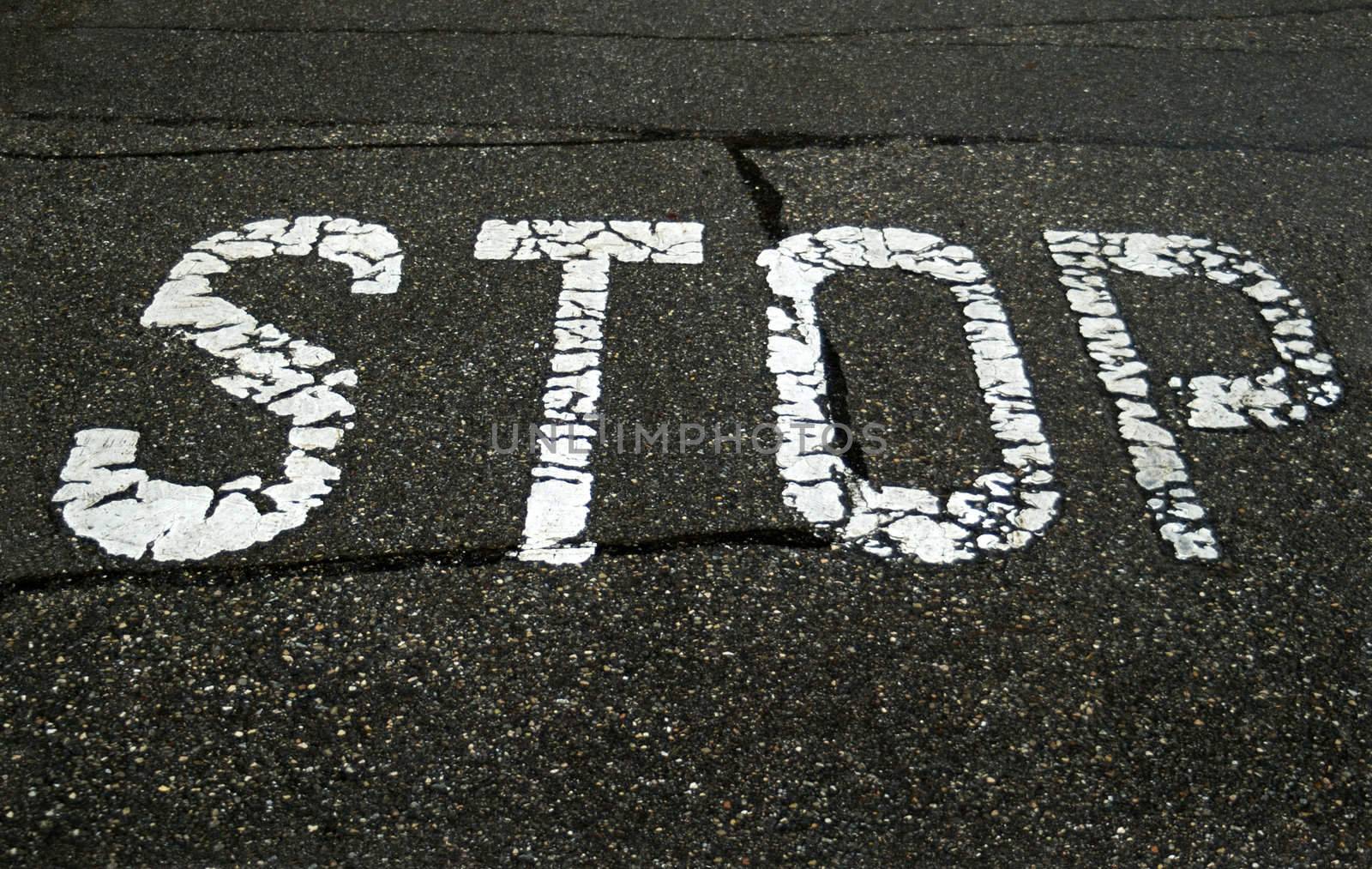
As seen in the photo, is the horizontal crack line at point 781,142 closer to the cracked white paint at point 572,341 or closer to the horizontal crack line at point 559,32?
the cracked white paint at point 572,341

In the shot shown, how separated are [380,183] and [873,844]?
3.08 metres

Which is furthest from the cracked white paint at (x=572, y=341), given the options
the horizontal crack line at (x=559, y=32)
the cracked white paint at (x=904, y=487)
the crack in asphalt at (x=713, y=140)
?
the horizontal crack line at (x=559, y=32)

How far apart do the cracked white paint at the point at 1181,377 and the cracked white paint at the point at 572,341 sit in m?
1.29

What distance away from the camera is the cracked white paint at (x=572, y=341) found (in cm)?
331

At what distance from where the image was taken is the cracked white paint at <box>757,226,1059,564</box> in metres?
3.32

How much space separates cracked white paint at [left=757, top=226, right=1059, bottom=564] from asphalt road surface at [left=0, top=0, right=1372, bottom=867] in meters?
0.02

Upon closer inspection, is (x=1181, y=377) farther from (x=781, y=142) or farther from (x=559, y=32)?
(x=559, y=32)

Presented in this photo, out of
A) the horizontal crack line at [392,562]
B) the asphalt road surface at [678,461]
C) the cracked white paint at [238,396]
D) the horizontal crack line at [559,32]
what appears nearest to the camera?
the asphalt road surface at [678,461]

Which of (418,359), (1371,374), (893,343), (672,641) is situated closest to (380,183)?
(418,359)

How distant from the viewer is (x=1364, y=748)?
281cm

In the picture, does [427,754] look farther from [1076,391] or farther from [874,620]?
[1076,391]

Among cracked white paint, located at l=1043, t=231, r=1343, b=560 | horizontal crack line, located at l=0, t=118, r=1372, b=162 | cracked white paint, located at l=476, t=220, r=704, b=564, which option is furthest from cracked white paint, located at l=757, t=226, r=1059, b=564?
horizontal crack line, located at l=0, t=118, r=1372, b=162

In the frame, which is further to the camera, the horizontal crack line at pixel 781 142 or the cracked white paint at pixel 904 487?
the horizontal crack line at pixel 781 142

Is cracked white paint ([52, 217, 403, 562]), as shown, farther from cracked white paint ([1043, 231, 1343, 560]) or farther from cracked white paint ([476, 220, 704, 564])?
cracked white paint ([1043, 231, 1343, 560])
